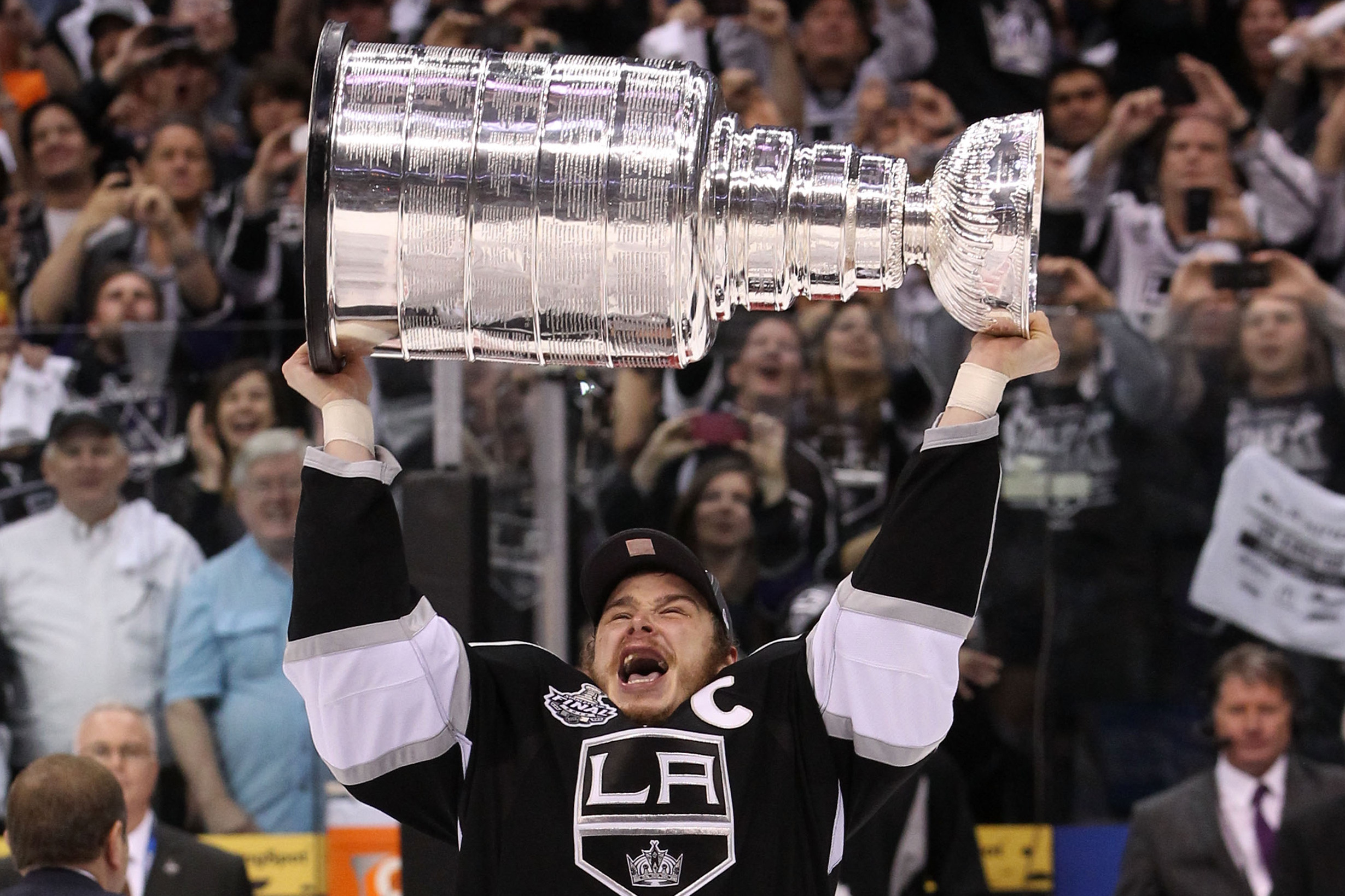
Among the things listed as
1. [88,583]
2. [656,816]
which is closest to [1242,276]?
[656,816]

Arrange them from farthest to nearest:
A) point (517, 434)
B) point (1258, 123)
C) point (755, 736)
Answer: point (1258, 123) → point (517, 434) → point (755, 736)

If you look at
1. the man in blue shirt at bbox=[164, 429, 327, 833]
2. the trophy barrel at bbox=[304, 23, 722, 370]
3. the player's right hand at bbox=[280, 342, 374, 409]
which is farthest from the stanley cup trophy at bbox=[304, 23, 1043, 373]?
the man in blue shirt at bbox=[164, 429, 327, 833]

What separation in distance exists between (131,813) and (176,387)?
3.62 ft

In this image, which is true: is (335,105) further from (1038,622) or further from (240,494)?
(1038,622)

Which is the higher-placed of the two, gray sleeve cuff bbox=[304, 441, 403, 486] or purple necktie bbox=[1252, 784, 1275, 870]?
gray sleeve cuff bbox=[304, 441, 403, 486]

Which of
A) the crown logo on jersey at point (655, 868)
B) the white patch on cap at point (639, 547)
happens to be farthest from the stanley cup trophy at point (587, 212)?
the crown logo on jersey at point (655, 868)

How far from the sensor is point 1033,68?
21.2 ft

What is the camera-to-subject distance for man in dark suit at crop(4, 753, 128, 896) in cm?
294

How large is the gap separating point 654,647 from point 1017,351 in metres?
0.73

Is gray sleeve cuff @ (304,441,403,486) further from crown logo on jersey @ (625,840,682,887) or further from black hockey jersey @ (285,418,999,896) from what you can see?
crown logo on jersey @ (625,840,682,887)

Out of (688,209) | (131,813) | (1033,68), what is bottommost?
(131,813)

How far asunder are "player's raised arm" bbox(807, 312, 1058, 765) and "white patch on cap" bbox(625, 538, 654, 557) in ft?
1.41

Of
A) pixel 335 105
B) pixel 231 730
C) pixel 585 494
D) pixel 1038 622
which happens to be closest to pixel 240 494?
pixel 231 730

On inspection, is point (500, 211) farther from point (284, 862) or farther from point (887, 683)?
point (284, 862)
